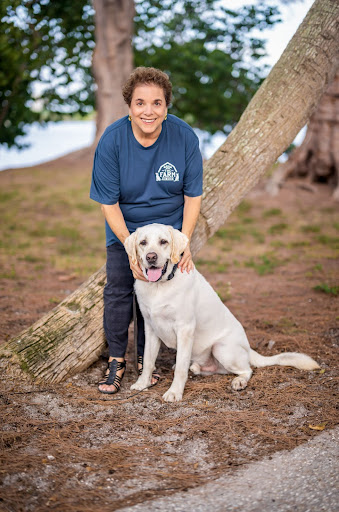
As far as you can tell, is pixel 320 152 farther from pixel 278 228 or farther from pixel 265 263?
pixel 265 263

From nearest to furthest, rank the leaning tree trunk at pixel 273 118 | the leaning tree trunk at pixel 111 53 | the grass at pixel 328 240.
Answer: the leaning tree trunk at pixel 273 118 → the grass at pixel 328 240 → the leaning tree trunk at pixel 111 53

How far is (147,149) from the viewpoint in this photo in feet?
12.8

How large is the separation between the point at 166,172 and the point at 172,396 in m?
1.72

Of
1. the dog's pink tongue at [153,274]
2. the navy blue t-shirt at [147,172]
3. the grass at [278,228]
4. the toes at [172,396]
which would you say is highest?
the navy blue t-shirt at [147,172]

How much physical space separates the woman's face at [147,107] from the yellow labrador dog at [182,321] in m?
0.72

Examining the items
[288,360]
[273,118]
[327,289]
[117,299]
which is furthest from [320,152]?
[117,299]

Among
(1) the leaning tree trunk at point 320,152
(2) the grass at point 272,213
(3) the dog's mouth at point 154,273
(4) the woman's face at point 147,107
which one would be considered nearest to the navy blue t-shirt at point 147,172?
(4) the woman's face at point 147,107

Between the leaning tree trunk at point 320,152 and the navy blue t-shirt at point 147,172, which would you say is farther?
the leaning tree trunk at point 320,152

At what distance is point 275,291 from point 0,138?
445 inches

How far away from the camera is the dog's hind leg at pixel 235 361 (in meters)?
4.32

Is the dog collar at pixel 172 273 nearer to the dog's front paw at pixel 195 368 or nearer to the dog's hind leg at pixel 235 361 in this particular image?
the dog's hind leg at pixel 235 361

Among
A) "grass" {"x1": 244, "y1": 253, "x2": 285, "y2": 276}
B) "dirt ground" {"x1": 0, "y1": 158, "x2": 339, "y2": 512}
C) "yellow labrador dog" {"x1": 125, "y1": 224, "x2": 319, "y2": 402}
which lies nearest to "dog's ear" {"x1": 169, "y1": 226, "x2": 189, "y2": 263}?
"yellow labrador dog" {"x1": 125, "y1": 224, "x2": 319, "y2": 402}

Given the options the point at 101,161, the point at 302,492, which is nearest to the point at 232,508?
the point at 302,492

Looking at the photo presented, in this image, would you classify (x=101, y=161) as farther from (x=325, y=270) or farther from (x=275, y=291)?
(x=325, y=270)
